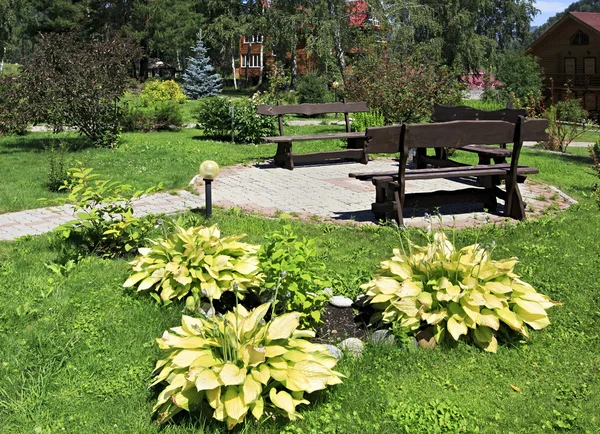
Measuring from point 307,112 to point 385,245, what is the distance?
24.3ft

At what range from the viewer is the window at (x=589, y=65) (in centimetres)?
4003

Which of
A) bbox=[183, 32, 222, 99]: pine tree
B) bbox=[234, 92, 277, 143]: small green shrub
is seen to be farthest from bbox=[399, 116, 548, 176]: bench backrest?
bbox=[183, 32, 222, 99]: pine tree

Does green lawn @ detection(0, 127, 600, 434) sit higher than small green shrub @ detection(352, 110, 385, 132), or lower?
lower

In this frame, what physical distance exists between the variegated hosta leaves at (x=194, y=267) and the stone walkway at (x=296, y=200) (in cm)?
266

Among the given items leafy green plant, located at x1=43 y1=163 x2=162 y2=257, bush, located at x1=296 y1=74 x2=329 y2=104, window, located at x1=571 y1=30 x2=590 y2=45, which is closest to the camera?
leafy green plant, located at x1=43 y1=163 x2=162 y2=257

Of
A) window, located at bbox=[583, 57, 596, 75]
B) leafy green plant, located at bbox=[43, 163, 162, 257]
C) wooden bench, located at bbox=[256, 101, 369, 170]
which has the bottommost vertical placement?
leafy green plant, located at bbox=[43, 163, 162, 257]

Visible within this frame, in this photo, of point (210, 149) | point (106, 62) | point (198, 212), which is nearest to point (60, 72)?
point (106, 62)

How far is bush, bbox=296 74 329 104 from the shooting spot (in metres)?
25.1

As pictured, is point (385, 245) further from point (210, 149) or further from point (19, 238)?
point (210, 149)

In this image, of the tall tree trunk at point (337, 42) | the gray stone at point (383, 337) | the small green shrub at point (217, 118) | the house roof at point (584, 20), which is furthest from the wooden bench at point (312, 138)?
the house roof at point (584, 20)

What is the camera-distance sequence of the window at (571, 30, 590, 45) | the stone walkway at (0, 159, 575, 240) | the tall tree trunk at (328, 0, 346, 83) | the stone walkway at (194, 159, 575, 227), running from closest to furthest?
the stone walkway at (0, 159, 575, 240) < the stone walkway at (194, 159, 575, 227) < the tall tree trunk at (328, 0, 346, 83) < the window at (571, 30, 590, 45)

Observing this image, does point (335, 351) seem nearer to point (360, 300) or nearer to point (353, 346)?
point (353, 346)

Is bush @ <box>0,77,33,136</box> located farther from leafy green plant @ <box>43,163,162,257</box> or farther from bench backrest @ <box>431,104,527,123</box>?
bench backrest @ <box>431,104,527,123</box>

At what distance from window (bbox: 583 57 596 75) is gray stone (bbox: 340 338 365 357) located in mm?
42147
